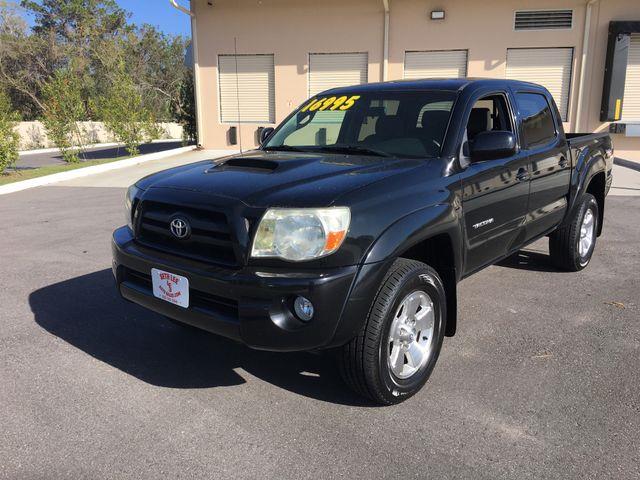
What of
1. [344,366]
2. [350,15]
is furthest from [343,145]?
[350,15]

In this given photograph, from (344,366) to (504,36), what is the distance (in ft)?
51.8

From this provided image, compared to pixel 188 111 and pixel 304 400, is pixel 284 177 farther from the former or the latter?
pixel 188 111

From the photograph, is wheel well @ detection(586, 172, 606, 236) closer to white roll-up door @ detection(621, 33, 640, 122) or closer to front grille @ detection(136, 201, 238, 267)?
front grille @ detection(136, 201, 238, 267)

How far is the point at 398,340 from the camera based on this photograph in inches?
117

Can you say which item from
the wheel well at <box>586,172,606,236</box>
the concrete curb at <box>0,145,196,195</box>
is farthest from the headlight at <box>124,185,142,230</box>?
the concrete curb at <box>0,145,196,195</box>

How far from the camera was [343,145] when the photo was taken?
378cm

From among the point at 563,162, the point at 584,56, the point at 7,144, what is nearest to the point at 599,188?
the point at 563,162

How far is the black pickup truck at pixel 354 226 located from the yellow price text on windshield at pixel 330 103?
2 cm

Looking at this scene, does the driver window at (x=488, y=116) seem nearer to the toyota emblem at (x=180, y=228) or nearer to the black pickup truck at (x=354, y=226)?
the black pickup truck at (x=354, y=226)

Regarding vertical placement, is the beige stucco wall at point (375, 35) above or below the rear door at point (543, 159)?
above

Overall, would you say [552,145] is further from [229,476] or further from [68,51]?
Answer: [68,51]

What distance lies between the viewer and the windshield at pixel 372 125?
11.7 ft

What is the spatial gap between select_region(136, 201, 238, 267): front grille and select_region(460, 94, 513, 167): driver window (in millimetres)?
1795

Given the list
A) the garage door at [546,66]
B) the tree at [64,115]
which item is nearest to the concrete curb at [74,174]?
the tree at [64,115]
